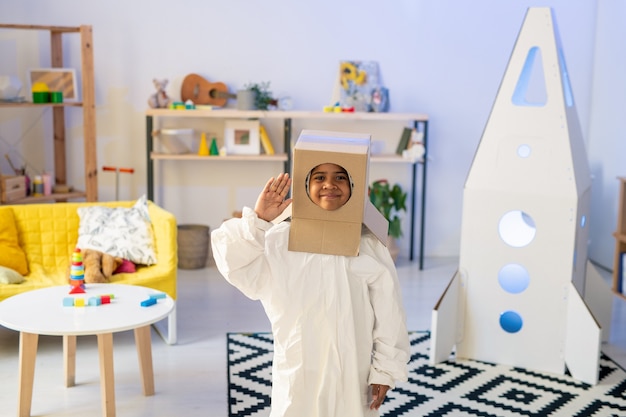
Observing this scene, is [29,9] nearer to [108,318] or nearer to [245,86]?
[245,86]

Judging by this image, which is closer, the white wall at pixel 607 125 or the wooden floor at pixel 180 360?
the wooden floor at pixel 180 360

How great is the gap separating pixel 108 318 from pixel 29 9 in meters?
3.42

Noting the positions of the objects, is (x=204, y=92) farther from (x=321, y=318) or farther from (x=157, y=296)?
(x=321, y=318)

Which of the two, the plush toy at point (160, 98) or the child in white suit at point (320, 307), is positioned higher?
the plush toy at point (160, 98)

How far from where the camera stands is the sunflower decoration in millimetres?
6082

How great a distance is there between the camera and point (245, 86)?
6.07 meters

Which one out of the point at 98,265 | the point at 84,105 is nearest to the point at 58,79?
the point at 84,105

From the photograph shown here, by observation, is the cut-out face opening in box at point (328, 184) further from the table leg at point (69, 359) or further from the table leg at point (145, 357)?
the table leg at point (69, 359)

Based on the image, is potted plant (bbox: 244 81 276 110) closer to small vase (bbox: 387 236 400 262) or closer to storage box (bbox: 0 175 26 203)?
small vase (bbox: 387 236 400 262)

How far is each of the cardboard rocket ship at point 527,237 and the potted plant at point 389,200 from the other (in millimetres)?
1968

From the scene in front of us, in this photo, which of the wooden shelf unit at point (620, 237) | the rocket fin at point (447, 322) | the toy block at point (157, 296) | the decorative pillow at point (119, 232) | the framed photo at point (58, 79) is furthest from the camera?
the framed photo at point (58, 79)

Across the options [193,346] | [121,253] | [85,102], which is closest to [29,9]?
[85,102]

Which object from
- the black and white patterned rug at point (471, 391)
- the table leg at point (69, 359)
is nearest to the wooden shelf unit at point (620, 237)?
the black and white patterned rug at point (471, 391)

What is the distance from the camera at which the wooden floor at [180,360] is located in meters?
3.52
